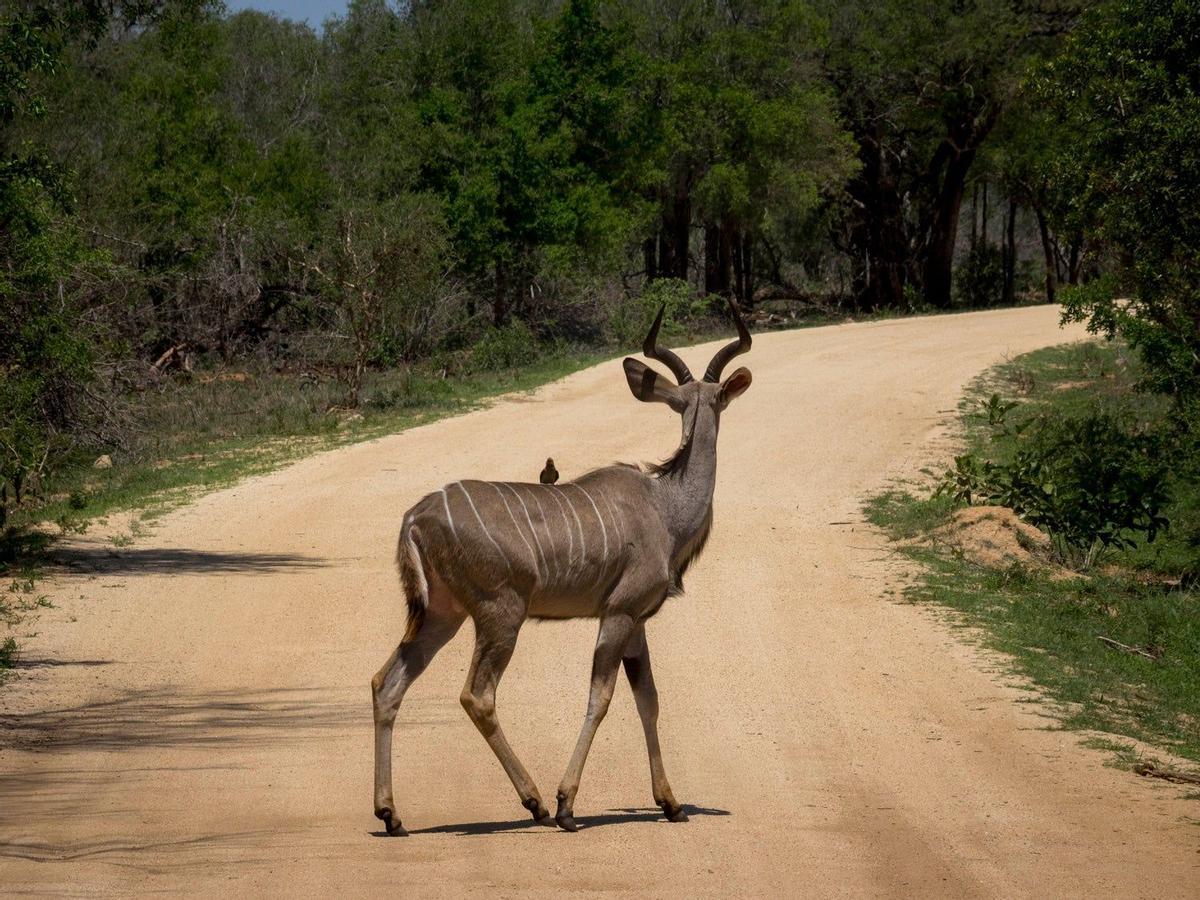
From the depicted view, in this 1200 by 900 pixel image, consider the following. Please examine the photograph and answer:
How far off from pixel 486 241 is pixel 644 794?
74.1 ft

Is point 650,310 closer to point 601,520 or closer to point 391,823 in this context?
point 601,520

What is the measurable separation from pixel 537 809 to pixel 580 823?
205 millimetres

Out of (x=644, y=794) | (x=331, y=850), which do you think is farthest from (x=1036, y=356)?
(x=331, y=850)

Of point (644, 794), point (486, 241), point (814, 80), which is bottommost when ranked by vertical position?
point (644, 794)

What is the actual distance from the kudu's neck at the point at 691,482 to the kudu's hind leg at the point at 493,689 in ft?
3.62

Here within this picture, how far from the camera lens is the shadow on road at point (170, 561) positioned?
12633 millimetres

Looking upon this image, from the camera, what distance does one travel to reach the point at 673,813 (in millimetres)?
6664

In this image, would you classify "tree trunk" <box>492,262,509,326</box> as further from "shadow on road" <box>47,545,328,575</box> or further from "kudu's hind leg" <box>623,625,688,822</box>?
"kudu's hind leg" <box>623,625,688,822</box>

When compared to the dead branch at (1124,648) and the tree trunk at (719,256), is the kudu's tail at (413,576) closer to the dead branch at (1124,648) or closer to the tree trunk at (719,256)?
the dead branch at (1124,648)

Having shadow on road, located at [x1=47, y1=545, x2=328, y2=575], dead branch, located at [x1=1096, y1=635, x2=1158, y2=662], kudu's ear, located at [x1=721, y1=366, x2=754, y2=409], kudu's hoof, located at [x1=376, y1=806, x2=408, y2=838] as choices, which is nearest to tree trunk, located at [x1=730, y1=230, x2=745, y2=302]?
shadow on road, located at [x1=47, y1=545, x2=328, y2=575]

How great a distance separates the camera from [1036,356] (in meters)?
25.9

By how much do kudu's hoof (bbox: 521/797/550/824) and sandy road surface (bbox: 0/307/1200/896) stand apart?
4.5 inches

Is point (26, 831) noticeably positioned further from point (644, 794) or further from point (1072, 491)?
point (1072, 491)

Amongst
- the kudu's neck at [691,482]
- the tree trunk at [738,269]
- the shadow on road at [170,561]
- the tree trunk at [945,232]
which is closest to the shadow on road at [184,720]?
the kudu's neck at [691,482]
